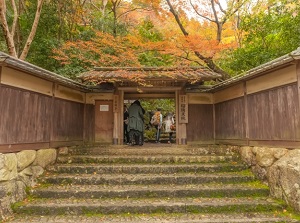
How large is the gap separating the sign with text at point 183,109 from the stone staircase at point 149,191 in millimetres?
2140

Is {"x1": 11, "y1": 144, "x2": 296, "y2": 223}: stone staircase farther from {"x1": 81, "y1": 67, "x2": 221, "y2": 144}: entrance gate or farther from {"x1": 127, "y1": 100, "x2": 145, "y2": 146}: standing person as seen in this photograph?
{"x1": 81, "y1": 67, "x2": 221, "y2": 144}: entrance gate

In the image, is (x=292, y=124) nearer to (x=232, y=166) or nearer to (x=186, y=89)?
(x=232, y=166)

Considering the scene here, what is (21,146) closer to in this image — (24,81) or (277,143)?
(24,81)

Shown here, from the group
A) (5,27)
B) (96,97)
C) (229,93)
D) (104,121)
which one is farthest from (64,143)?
(229,93)

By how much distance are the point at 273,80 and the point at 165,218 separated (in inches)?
178

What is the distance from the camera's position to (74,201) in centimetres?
562

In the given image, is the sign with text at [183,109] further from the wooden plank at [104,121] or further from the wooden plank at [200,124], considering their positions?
the wooden plank at [104,121]

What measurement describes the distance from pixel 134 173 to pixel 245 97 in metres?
4.28

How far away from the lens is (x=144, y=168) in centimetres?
693

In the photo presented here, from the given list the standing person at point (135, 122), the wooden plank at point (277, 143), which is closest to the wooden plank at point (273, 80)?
the wooden plank at point (277, 143)

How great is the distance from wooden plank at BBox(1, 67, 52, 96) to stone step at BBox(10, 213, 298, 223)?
3212 mm


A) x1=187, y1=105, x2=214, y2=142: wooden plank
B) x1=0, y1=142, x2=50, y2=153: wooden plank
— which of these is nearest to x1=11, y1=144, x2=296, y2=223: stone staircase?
x1=0, y1=142, x2=50, y2=153: wooden plank

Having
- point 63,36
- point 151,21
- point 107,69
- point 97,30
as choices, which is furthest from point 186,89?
point 151,21

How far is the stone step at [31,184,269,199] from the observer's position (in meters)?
5.85
